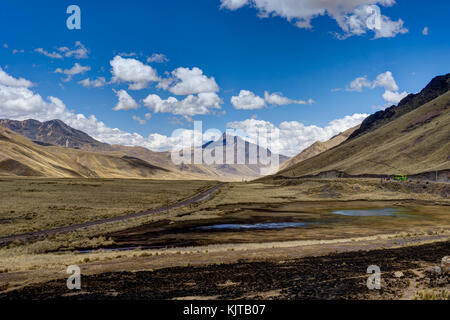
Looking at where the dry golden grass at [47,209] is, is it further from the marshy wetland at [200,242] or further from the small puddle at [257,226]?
the small puddle at [257,226]

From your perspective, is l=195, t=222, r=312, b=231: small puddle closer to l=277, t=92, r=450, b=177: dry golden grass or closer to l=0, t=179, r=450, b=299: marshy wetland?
l=0, t=179, r=450, b=299: marshy wetland

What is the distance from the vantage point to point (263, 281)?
1862 cm

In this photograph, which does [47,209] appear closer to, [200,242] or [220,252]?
[200,242]

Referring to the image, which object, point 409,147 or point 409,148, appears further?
point 409,147

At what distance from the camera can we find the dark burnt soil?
52.7 feet

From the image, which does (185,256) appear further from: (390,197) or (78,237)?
(390,197)

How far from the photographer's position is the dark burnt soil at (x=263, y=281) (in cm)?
1608

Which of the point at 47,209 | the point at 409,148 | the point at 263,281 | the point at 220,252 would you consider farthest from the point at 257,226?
the point at 409,148

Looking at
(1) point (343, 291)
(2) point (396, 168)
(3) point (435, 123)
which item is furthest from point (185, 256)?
(3) point (435, 123)

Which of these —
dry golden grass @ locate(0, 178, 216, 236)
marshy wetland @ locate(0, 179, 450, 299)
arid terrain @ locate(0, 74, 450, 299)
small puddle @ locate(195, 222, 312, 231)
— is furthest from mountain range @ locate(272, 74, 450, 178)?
dry golden grass @ locate(0, 178, 216, 236)

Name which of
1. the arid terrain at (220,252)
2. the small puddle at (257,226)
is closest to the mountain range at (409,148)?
the arid terrain at (220,252)

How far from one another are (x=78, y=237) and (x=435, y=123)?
16951 centimetres

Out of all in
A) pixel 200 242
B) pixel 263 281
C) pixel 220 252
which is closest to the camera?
pixel 263 281

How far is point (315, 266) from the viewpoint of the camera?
72.9 feet
